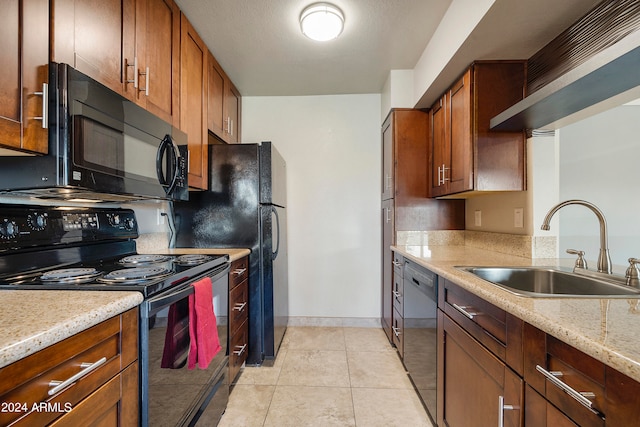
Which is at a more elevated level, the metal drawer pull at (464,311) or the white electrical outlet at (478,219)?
the white electrical outlet at (478,219)

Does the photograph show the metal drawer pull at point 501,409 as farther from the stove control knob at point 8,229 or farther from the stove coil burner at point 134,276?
the stove control knob at point 8,229

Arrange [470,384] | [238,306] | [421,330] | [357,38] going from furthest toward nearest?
[357,38]
[238,306]
[421,330]
[470,384]

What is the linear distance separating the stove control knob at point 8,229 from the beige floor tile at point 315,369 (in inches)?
64.3

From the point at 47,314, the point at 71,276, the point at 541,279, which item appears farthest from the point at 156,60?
the point at 541,279

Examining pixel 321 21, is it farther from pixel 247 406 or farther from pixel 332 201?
pixel 247 406

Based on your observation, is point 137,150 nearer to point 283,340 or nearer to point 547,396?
point 547,396

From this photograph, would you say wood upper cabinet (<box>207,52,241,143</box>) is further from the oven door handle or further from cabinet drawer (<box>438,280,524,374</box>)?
cabinet drawer (<box>438,280,524,374</box>)

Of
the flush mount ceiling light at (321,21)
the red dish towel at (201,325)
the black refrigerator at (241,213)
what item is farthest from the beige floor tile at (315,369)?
the flush mount ceiling light at (321,21)

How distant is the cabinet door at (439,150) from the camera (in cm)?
211

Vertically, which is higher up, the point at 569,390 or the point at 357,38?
the point at 357,38

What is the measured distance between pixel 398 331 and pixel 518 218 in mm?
1195

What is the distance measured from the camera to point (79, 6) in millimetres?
1055

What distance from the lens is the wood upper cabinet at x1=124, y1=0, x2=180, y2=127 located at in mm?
1366

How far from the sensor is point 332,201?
9.87ft
